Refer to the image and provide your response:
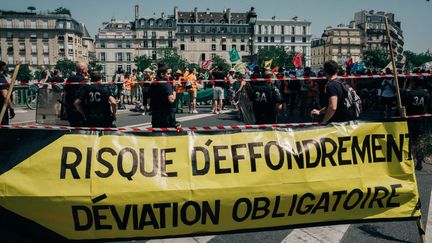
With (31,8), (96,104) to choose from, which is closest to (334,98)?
(96,104)

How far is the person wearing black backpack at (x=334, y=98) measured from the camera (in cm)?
568

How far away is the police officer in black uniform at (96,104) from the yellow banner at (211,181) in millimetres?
3878

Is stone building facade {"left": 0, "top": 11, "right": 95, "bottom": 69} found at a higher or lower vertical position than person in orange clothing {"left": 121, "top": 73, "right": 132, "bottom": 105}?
higher

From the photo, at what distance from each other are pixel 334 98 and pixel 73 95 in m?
5.24

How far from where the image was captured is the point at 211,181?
3.53 m

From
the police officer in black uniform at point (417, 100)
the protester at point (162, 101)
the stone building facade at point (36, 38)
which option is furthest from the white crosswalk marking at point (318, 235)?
the stone building facade at point (36, 38)

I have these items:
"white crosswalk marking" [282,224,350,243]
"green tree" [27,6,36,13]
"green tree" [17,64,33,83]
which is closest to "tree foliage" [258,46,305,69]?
"green tree" [17,64,33,83]

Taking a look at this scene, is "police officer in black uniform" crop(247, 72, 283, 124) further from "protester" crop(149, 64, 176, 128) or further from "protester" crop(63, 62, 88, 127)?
"protester" crop(63, 62, 88, 127)

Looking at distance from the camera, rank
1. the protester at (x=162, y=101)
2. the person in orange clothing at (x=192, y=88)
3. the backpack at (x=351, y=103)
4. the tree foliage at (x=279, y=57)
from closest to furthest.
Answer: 1. the backpack at (x=351, y=103)
2. the protester at (x=162, y=101)
3. the person in orange clothing at (x=192, y=88)
4. the tree foliage at (x=279, y=57)

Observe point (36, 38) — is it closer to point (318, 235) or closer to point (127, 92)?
point (127, 92)

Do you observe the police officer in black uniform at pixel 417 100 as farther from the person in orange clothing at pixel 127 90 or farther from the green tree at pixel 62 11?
the green tree at pixel 62 11

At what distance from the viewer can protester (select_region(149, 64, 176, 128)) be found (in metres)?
7.48

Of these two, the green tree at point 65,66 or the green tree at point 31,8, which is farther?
the green tree at point 31,8

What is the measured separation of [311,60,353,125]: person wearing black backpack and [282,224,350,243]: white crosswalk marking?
1.61 m
